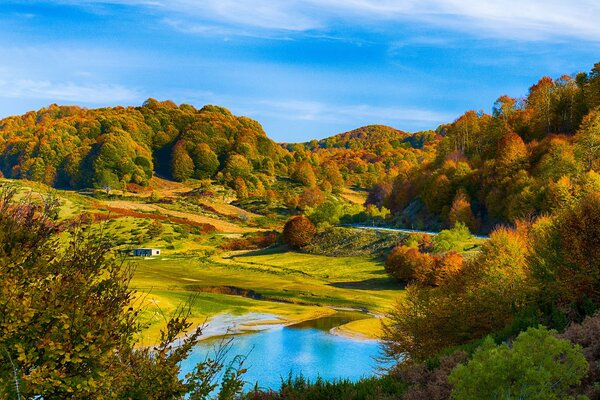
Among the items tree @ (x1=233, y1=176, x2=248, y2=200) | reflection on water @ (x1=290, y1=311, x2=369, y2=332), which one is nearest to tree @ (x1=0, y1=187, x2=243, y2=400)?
reflection on water @ (x1=290, y1=311, x2=369, y2=332)

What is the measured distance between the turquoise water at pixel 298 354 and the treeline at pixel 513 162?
39573 mm

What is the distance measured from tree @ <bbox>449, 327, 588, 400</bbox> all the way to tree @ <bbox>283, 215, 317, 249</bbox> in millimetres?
84833

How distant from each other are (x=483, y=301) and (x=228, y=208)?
482 feet

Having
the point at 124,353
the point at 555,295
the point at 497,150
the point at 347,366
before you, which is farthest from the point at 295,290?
the point at 497,150

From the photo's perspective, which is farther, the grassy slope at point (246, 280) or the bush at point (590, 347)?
the grassy slope at point (246, 280)

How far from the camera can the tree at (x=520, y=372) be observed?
763 centimetres

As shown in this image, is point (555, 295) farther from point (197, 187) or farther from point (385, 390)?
point (197, 187)

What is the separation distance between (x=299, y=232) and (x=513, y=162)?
37934 millimetres

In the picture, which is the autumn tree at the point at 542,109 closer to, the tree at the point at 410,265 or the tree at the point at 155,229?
the tree at the point at 410,265

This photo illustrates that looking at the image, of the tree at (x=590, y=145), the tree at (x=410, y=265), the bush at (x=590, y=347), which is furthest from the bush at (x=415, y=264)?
the bush at (x=590, y=347)

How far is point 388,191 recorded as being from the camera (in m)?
140

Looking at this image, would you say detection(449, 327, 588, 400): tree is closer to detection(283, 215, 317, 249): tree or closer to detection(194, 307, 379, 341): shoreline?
detection(194, 307, 379, 341): shoreline

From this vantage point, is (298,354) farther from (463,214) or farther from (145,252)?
(145,252)

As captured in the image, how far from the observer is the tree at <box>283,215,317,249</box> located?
305 feet
